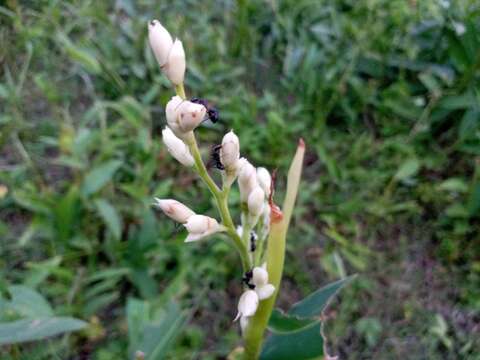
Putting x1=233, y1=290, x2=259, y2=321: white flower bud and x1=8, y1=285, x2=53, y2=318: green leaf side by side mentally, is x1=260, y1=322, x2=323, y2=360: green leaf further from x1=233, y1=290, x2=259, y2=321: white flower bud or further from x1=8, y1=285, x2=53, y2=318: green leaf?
x1=8, y1=285, x2=53, y2=318: green leaf

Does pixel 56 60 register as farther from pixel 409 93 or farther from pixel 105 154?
pixel 409 93

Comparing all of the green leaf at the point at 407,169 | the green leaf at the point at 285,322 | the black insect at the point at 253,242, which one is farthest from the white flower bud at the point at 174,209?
the green leaf at the point at 407,169

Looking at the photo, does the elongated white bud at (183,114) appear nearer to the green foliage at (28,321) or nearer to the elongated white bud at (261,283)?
the elongated white bud at (261,283)

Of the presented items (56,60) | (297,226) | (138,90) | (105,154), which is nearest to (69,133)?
(105,154)

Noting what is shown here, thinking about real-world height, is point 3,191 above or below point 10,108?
below

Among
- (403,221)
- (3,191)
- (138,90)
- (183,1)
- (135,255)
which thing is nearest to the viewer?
(135,255)

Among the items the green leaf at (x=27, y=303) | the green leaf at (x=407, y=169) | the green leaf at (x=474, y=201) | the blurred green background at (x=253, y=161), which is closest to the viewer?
the green leaf at (x=27, y=303)
